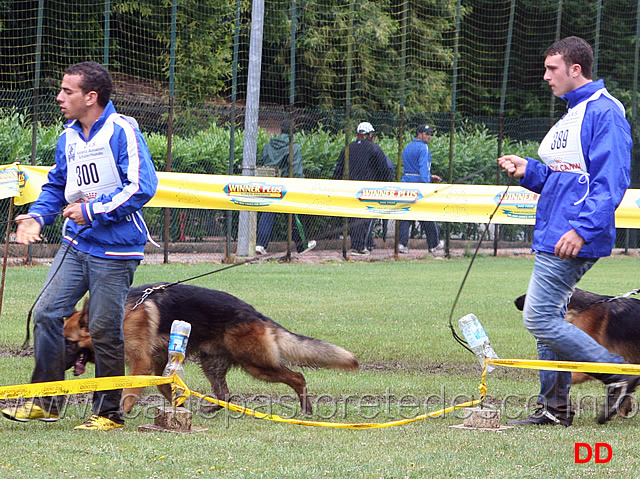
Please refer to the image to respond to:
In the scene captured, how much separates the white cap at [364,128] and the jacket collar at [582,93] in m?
11.3

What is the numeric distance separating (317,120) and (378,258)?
279cm

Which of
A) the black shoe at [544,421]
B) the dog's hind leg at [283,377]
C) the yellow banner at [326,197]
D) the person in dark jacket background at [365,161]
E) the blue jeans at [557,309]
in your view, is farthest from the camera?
the person in dark jacket background at [365,161]

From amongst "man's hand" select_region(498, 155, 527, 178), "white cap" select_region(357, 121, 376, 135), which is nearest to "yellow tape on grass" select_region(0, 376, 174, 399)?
"man's hand" select_region(498, 155, 527, 178)

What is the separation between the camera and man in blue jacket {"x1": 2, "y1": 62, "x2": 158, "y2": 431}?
4.69m

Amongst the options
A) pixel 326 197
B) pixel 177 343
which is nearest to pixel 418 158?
pixel 326 197

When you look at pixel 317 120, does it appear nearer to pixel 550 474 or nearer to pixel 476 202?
pixel 476 202

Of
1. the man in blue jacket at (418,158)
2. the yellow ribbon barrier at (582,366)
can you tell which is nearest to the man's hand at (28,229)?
the yellow ribbon barrier at (582,366)

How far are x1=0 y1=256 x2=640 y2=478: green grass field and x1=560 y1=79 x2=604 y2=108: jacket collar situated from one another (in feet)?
5.86

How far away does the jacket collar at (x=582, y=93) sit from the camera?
477 cm

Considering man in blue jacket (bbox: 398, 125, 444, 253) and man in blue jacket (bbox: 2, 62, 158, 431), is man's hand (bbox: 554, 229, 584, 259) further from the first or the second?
man in blue jacket (bbox: 398, 125, 444, 253)

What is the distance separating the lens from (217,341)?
555 cm

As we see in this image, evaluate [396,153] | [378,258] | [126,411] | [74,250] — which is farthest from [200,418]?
[396,153]

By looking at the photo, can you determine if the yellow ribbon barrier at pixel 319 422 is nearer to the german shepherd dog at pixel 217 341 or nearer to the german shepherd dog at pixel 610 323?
the german shepherd dog at pixel 217 341

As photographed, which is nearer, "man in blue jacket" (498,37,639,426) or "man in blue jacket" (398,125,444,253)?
"man in blue jacket" (498,37,639,426)
